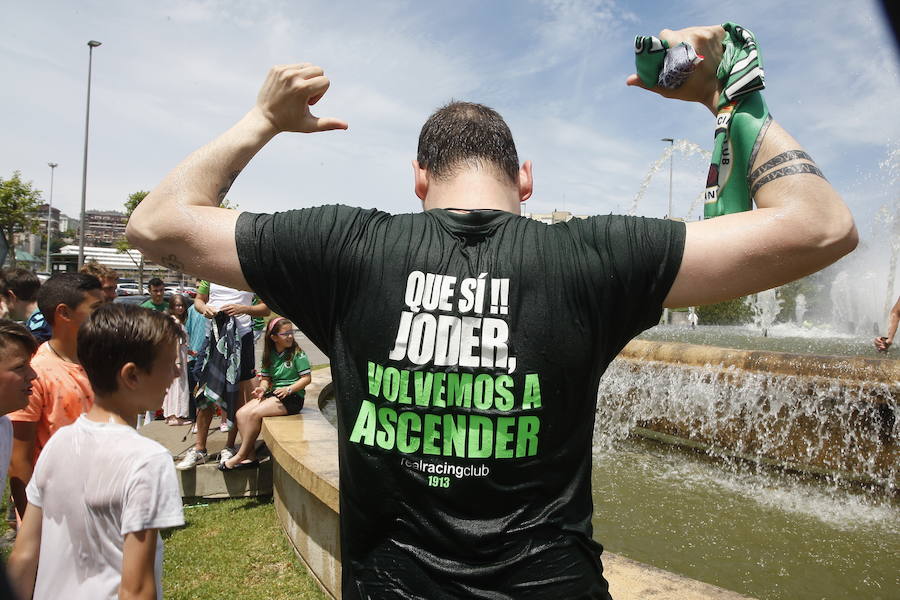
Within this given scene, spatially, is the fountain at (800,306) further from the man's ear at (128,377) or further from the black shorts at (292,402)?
the man's ear at (128,377)

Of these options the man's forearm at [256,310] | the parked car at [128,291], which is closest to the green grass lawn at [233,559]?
the man's forearm at [256,310]

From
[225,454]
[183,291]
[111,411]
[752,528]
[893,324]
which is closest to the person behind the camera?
[111,411]

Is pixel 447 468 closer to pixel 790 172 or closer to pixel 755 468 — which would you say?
pixel 790 172

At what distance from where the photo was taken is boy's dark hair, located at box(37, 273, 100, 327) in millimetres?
Answer: 3359

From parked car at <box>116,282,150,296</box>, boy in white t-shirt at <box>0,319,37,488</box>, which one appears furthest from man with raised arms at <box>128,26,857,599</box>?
parked car at <box>116,282,150,296</box>

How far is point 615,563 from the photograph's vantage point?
2387 mm

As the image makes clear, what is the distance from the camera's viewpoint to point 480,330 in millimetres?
1294

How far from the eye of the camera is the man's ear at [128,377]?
1.99 meters

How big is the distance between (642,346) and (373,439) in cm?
631

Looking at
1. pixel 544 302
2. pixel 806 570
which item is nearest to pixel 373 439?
pixel 544 302

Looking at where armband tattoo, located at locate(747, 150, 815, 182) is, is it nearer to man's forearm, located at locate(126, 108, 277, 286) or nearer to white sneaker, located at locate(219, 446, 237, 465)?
man's forearm, located at locate(126, 108, 277, 286)

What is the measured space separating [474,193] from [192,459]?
4.73 meters

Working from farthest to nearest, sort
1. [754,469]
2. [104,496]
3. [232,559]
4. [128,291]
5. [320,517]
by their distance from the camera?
[128,291]
[754,469]
[232,559]
[320,517]
[104,496]

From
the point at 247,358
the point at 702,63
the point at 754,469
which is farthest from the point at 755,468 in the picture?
the point at 702,63
